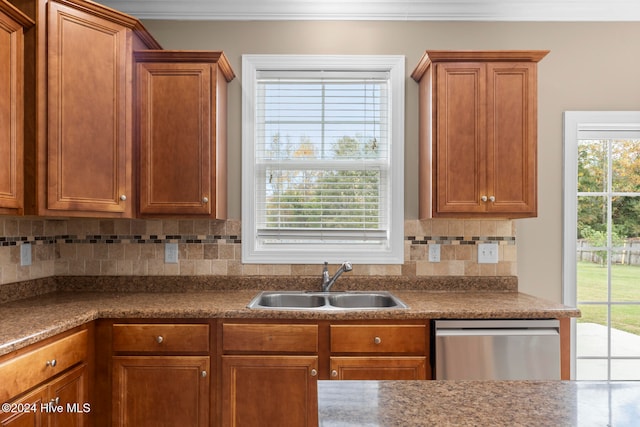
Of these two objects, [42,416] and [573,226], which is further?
[573,226]

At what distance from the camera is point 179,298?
7.97ft

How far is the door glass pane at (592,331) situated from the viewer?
2.82 meters

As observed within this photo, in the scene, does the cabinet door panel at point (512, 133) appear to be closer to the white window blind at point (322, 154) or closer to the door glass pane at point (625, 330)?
the white window blind at point (322, 154)

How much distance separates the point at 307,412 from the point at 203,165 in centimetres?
142

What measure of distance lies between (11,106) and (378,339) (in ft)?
6.68

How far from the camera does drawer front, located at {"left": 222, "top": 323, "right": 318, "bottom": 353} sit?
2084 millimetres

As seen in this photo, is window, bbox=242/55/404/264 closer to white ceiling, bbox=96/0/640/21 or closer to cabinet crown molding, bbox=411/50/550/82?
white ceiling, bbox=96/0/640/21

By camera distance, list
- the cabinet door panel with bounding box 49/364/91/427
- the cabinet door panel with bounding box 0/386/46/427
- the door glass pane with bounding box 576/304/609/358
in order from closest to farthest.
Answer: the cabinet door panel with bounding box 0/386/46/427 < the cabinet door panel with bounding box 49/364/91/427 < the door glass pane with bounding box 576/304/609/358

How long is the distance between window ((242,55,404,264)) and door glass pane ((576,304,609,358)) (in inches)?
54.8

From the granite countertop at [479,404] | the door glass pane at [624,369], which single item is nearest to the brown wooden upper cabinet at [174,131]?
the granite countertop at [479,404]

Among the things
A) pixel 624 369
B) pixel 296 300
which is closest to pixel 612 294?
pixel 624 369

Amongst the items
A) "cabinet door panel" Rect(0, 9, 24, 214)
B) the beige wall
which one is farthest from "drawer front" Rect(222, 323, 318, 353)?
"cabinet door panel" Rect(0, 9, 24, 214)

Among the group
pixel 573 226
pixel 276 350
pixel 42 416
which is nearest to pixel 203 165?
pixel 276 350

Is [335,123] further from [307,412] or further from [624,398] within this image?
[624,398]
